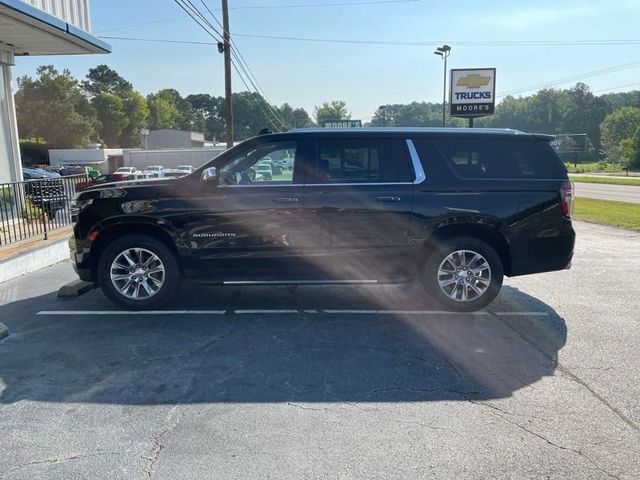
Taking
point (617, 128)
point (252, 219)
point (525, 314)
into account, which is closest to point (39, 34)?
point (252, 219)

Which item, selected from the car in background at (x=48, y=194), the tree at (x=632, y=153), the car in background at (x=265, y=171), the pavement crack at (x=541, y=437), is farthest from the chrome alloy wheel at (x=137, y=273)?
the tree at (x=632, y=153)

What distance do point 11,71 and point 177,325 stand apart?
28.1 feet

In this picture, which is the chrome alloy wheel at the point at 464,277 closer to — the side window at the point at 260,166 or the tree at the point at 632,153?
the side window at the point at 260,166

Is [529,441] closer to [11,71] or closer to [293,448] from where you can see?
[293,448]

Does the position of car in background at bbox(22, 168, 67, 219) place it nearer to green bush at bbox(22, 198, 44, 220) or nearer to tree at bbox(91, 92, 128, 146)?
green bush at bbox(22, 198, 44, 220)

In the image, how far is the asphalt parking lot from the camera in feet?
9.43

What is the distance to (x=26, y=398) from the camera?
3650 millimetres

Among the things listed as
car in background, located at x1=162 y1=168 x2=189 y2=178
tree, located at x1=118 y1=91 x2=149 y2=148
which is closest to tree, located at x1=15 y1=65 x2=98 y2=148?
tree, located at x1=118 y1=91 x2=149 y2=148

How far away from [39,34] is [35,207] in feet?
10.9

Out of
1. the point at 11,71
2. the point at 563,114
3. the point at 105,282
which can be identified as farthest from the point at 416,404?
the point at 563,114

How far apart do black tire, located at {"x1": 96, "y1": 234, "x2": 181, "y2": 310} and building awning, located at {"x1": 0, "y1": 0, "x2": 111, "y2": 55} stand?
4.37m

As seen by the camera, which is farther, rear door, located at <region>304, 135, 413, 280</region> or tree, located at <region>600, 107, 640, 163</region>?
tree, located at <region>600, 107, 640, 163</region>

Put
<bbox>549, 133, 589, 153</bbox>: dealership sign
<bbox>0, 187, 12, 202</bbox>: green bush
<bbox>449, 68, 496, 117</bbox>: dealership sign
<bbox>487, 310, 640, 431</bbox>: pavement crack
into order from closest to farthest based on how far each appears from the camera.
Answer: <bbox>487, 310, 640, 431</bbox>: pavement crack → <bbox>0, 187, 12, 202</bbox>: green bush → <bbox>449, 68, 496, 117</bbox>: dealership sign → <bbox>549, 133, 589, 153</bbox>: dealership sign

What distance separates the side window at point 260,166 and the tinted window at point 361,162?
355 millimetres
